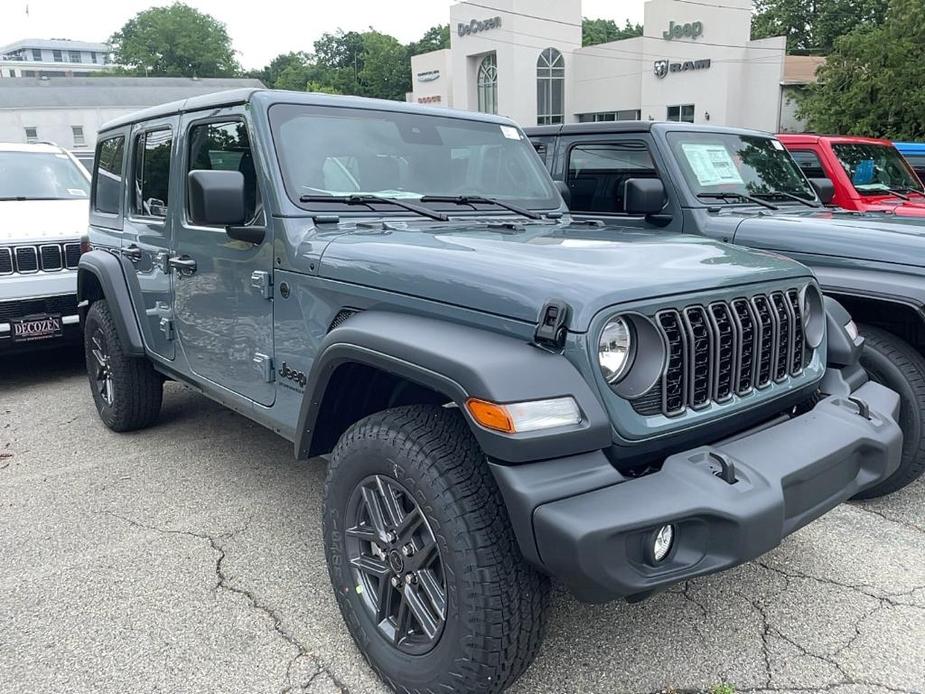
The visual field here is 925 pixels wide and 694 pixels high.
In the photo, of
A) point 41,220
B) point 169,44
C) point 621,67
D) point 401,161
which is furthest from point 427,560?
point 169,44

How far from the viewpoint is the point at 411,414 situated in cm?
227

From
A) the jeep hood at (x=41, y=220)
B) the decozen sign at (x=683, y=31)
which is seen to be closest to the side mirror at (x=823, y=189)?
the jeep hood at (x=41, y=220)

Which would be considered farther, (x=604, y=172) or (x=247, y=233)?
(x=604, y=172)

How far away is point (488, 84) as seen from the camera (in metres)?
39.2

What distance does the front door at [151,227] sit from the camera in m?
3.86

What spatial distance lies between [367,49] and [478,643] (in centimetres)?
9293

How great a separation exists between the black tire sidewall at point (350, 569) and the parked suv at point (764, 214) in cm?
205

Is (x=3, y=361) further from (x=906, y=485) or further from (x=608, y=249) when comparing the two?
(x=906, y=485)

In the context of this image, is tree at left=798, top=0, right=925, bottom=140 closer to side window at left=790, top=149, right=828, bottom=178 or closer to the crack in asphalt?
side window at left=790, top=149, right=828, bottom=178

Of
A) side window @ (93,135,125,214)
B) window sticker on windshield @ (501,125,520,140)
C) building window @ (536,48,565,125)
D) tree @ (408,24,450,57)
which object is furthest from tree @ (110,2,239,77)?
window sticker on windshield @ (501,125,520,140)

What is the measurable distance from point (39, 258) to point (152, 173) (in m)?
2.35

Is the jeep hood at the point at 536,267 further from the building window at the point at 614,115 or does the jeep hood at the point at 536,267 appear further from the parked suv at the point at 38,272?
the building window at the point at 614,115

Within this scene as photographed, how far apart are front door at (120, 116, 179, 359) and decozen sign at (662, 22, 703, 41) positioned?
102ft

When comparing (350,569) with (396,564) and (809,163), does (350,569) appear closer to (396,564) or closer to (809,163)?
(396,564)
